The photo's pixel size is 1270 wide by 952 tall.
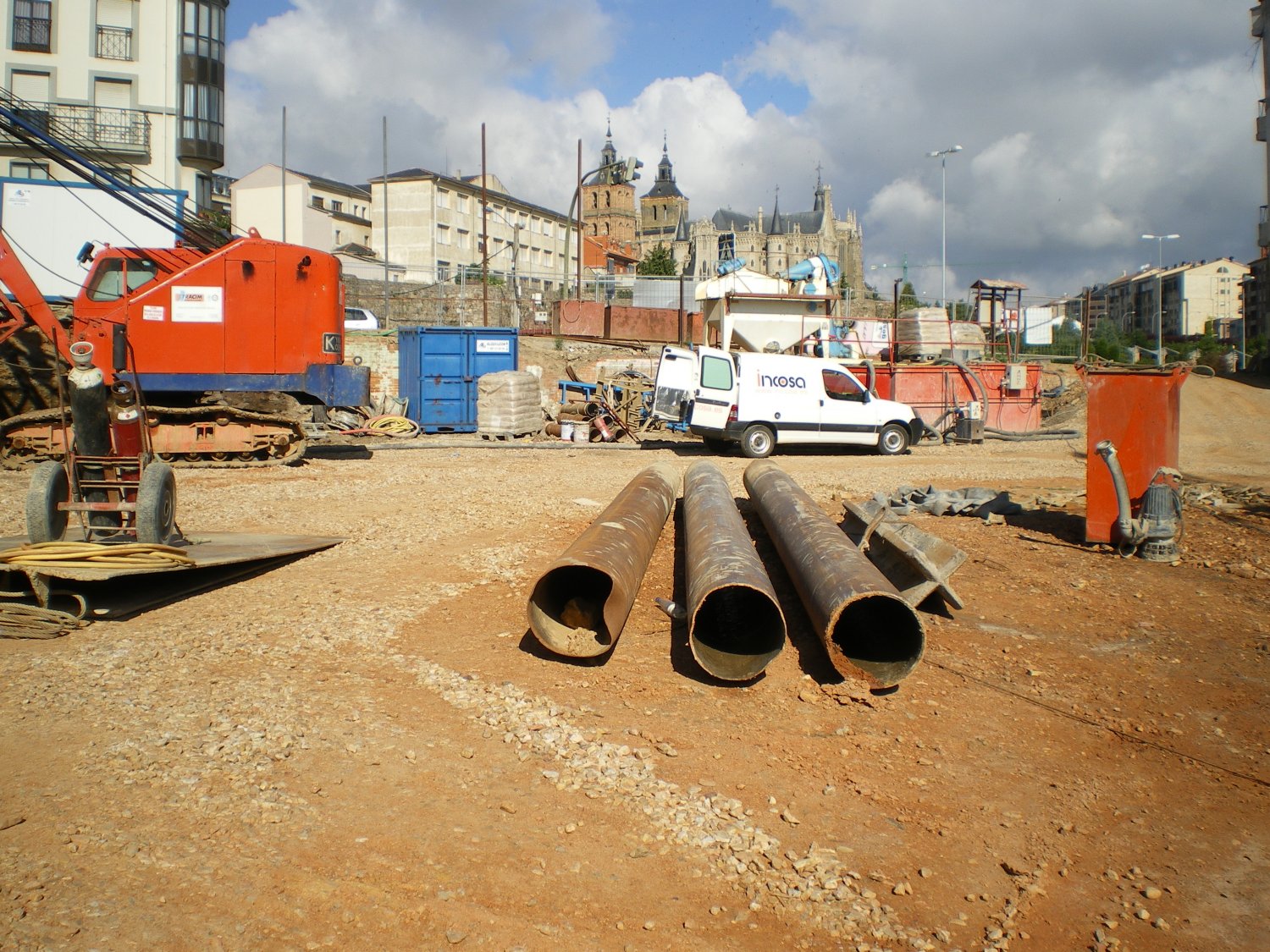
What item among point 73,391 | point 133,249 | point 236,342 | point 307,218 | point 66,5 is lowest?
point 73,391

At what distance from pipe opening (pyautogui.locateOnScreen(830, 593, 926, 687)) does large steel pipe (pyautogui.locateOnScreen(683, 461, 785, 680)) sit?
17.0 inches

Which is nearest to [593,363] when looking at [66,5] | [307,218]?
[66,5]

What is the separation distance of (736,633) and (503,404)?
16307 millimetres

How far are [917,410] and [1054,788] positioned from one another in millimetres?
20893

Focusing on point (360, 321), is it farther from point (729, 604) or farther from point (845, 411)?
point (729, 604)

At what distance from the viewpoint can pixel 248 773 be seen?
4125mm

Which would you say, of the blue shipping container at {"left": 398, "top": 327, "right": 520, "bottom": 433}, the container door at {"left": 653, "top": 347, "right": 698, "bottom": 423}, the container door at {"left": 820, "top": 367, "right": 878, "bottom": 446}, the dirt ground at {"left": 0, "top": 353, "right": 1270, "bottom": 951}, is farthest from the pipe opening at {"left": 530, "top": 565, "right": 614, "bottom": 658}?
the blue shipping container at {"left": 398, "top": 327, "right": 520, "bottom": 433}

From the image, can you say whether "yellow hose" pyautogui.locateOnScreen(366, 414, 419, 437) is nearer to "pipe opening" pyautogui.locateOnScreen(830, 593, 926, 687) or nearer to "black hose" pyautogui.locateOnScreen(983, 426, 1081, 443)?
"black hose" pyautogui.locateOnScreen(983, 426, 1081, 443)

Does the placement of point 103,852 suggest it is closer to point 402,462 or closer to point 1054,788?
point 1054,788

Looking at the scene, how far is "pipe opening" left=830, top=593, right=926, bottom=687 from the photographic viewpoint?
5.46m

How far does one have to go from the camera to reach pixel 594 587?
657 cm

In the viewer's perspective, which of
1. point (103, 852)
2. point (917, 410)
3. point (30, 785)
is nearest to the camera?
point (103, 852)

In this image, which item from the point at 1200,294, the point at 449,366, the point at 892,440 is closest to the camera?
the point at 892,440

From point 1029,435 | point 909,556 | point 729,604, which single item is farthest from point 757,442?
point 729,604
